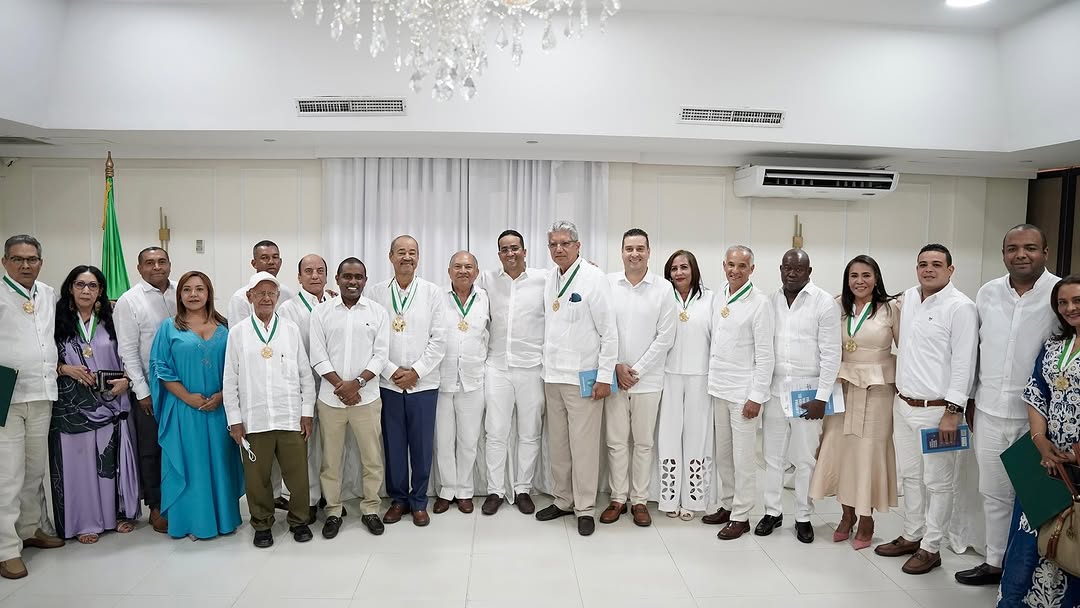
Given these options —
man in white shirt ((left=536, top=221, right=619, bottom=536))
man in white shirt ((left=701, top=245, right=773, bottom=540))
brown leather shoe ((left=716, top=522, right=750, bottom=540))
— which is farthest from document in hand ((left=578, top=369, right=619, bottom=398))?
brown leather shoe ((left=716, top=522, right=750, bottom=540))

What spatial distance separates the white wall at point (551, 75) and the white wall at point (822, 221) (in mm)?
1182

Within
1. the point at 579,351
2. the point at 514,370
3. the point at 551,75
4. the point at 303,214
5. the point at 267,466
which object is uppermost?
the point at 551,75

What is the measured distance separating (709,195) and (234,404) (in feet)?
15.3

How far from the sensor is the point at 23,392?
363cm

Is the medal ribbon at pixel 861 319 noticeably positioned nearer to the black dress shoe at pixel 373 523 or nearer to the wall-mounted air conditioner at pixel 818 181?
the wall-mounted air conditioner at pixel 818 181

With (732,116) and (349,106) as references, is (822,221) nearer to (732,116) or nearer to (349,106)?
(732,116)

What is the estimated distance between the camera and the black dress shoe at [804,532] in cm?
410

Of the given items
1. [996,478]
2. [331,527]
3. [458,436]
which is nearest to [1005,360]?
[996,478]

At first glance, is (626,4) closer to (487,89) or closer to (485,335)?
(487,89)

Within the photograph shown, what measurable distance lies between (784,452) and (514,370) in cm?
178

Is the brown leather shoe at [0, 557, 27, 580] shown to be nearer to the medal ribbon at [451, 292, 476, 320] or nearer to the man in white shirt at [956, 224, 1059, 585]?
the medal ribbon at [451, 292, 476, 320]

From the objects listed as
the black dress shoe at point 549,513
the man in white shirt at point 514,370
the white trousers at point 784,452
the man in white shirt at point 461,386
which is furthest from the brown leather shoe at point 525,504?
the white trousers at point 784,452

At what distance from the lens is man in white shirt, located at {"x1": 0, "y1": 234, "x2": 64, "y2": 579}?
358 centimetres

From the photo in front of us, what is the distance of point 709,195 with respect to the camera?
21.7 feet
